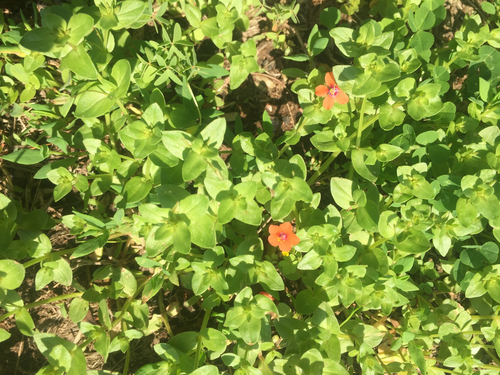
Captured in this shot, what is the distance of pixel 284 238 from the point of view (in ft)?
8.18

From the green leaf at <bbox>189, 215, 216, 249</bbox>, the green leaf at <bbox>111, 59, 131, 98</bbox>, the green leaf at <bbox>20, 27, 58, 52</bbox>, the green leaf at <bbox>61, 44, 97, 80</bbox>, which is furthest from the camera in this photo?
the green leaf at <bbox>111, 59, 131, 98</bbox>

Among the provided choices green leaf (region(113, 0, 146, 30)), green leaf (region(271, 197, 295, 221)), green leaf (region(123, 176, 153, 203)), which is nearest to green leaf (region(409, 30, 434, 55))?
green leaf (region(271, 197, 295, 221))

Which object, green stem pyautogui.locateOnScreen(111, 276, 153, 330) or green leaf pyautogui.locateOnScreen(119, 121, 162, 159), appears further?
green stem pyautogui.locateOnScreen(111, 276, 153, 330)

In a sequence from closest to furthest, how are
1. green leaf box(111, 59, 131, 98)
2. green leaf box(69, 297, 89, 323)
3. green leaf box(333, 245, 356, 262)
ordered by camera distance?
green leaf box(111, 59, 131, 98) < green leaf box(333, 245, 356, 262) < green leaf box(69, 297, 89, 323)

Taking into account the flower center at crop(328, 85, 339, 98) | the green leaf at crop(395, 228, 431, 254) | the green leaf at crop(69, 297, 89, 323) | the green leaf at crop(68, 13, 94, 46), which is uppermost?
the green leaf at crop(68, 13, 94, 46)

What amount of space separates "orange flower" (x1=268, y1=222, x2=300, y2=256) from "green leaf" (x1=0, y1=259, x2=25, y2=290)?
5.26 feet

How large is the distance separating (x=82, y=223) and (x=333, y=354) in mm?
1915

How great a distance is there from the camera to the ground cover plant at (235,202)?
92.6 inches

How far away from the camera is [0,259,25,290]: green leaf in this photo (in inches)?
91.1

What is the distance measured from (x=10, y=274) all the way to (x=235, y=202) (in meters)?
1.48

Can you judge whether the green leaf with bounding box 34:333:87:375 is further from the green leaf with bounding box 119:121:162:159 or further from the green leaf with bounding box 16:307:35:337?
the green leaf with bounding box 119:121:162:159

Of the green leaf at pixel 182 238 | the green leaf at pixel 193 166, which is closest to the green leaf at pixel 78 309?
the green leaf at pixel 182 238

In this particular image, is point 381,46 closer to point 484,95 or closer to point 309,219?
point 484,95

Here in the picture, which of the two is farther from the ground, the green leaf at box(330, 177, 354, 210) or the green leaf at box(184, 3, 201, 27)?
the green leaf at box(184, 3, 201, 27)
